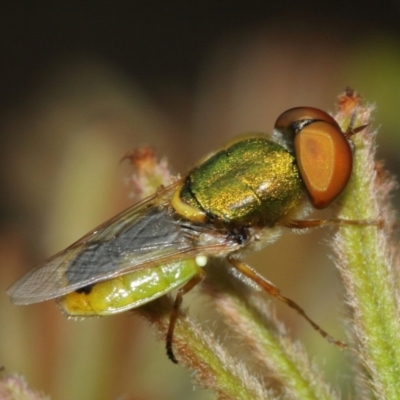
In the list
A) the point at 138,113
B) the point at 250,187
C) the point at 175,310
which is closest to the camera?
the point at 175,310

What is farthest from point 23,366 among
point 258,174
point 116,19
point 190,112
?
point 116,19

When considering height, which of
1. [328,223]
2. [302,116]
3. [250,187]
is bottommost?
[328,223]

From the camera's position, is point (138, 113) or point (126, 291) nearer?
point (126, 291)

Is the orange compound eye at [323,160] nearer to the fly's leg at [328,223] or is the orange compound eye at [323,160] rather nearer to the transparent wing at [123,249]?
the fly's leg at [328,223]

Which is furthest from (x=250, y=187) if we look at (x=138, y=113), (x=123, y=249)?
(x=138, y=113)

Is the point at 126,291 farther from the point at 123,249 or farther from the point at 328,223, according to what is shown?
the point at 328,223

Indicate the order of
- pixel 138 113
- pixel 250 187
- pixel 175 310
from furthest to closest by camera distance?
1. pixel 138 113
2. pixel 250 187
3. pixel 175 310
